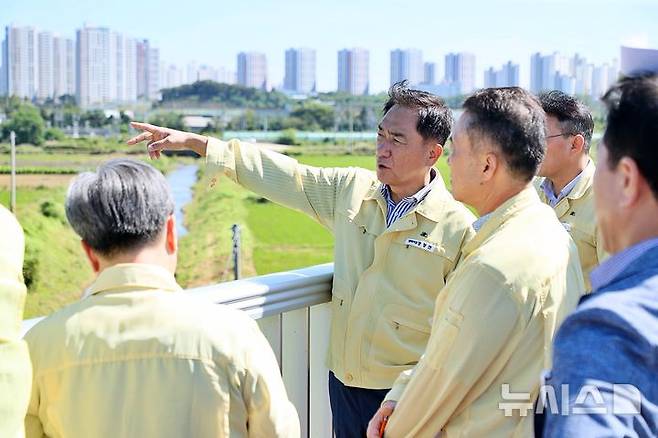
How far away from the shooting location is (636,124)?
940 millimetres

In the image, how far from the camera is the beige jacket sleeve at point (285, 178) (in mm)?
2545

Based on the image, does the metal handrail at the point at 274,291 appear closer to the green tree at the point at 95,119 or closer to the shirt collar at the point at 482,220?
the shirt collar at the point at 482,220

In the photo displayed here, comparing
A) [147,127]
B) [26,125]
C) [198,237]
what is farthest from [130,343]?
[26,125]

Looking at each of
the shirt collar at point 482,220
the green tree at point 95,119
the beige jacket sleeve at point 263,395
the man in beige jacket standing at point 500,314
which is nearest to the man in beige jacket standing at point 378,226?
the shirt collar at point 482,220

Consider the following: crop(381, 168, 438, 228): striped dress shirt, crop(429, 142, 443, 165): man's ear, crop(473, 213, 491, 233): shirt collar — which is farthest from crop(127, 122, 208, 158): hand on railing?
crop(473, 213, 491, 233): shirt collar

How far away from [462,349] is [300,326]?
3.35 ft

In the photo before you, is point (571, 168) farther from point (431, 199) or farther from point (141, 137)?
point (141, 137)

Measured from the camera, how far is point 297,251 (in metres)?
59.5

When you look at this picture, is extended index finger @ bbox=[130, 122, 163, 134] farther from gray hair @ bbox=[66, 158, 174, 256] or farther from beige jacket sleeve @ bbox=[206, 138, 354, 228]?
gray hair @ bbox=[66, 158, 174, 256]

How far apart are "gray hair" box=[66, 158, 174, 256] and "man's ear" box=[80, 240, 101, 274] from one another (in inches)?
0.5

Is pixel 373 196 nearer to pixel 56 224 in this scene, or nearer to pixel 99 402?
pixel 99 402

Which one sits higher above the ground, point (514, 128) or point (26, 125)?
point (26, 125)

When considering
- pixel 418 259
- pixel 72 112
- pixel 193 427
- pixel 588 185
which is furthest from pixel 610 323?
pixel 72 112

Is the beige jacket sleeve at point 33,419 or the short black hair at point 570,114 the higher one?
the short black hair at point 570,114
